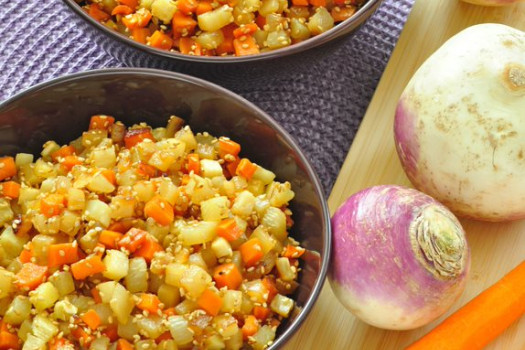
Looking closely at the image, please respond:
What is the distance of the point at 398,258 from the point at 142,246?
2.00 feet

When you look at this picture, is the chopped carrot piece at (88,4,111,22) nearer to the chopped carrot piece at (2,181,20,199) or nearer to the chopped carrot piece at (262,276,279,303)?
the chopped carrot piece at (2,181,20,199)

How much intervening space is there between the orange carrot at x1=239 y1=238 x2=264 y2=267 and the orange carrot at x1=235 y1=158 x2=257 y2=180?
202 millimetres

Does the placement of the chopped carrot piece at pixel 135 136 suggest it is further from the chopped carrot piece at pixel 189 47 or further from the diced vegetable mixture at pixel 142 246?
the chopped carrot piece at pixel 189 47

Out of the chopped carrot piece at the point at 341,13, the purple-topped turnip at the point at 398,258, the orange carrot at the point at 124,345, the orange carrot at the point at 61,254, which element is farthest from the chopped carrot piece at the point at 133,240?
the chopped carrot piece at the point at 341,13

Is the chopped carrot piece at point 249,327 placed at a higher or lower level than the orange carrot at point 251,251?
lower

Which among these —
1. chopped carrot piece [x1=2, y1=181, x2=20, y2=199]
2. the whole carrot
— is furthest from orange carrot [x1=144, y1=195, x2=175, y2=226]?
the whole carrot

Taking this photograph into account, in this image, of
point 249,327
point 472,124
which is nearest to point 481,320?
point 472,124

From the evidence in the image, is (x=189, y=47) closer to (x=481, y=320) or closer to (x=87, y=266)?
(x=87, y=266)

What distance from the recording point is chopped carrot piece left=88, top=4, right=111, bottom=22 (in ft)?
8.00

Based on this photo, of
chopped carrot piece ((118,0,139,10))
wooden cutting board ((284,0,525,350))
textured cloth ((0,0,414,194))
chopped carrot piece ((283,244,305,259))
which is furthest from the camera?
textured cloth ((0,0,414,194))

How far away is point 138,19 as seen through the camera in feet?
7.83

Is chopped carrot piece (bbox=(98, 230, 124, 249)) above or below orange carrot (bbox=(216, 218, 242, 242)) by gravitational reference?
below

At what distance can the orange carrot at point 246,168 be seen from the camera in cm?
225

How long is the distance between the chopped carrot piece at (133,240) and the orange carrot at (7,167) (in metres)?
0.39
